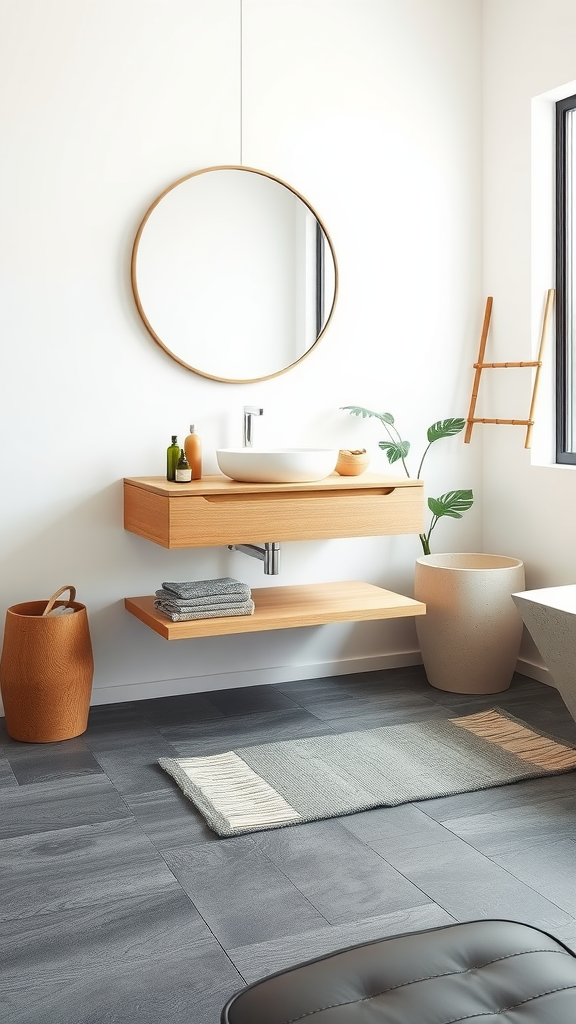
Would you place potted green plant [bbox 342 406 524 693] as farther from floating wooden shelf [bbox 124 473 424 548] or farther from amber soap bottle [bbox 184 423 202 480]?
amber soap bottle [bbox 184 423 202 480]

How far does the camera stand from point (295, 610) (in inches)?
131

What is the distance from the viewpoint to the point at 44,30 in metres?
3.21

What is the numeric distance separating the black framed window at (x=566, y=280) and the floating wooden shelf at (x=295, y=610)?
984 millimetres

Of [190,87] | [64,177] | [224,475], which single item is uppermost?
[190,87]

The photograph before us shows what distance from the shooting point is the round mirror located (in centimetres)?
343

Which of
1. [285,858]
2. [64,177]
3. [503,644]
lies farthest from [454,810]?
[64,177]

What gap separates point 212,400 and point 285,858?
70.8 inches

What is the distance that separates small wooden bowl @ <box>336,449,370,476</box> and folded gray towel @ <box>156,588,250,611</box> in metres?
0.61

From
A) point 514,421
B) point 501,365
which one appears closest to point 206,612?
point 514,421

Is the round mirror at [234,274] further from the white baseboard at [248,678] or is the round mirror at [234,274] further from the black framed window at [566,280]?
the white baseboard at [248,678]

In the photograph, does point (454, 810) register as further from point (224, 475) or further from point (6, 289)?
point (6, 289)

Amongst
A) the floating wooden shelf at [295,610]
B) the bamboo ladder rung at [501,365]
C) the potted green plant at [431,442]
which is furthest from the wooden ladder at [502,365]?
the floating wooden shelf at [295,610]

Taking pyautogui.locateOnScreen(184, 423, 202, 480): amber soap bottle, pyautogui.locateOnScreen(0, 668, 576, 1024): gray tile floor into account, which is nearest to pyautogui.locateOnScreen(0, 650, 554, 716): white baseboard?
pyautogui.locateOnScreen(0, 668, 576, 1024): gray tile floor

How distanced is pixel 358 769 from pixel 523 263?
2.15 m
